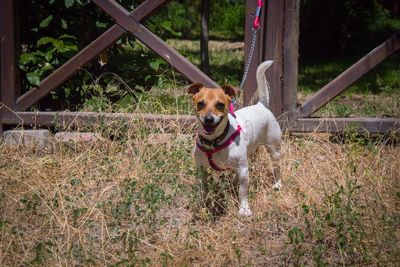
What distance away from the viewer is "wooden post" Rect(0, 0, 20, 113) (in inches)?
213

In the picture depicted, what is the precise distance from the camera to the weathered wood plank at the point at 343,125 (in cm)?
530

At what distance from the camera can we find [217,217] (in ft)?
13.9

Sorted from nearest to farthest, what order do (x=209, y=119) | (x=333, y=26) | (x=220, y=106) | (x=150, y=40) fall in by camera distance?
(x=209, y=119) → (x=220, y=106) → (x=150, y=40) → (x=333, y=26)

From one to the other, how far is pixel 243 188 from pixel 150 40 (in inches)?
67.2

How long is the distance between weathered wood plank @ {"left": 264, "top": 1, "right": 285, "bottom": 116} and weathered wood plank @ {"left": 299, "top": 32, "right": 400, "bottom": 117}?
0.25 meters

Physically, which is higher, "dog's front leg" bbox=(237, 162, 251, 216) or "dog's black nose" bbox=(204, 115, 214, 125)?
"dog's black nose" bbox=(204, 115, 214, 125)

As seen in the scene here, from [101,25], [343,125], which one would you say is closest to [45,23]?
[101,25]

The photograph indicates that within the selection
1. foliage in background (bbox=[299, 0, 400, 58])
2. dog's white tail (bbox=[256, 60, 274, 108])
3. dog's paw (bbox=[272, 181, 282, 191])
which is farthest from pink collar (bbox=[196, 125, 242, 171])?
foliage in background (bbox=[299, 0, 400, 58])

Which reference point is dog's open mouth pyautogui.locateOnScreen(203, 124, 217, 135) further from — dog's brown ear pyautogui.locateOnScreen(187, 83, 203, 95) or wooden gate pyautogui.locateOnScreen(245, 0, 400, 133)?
wooden gate pyautogui.locateOnScreen(245, 0, 400, 133)

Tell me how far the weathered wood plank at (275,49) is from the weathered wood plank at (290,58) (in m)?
0.03

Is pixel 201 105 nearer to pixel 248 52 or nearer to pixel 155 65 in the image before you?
pixel 248 52

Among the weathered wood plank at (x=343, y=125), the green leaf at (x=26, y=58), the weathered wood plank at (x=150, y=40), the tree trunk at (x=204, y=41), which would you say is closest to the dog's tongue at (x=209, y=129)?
the weathered wood plank at (x=150, y=40)

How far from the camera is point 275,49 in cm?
515

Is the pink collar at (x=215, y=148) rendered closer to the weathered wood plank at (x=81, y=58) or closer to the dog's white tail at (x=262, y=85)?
the dog's white tail at (x=262, y=85)
